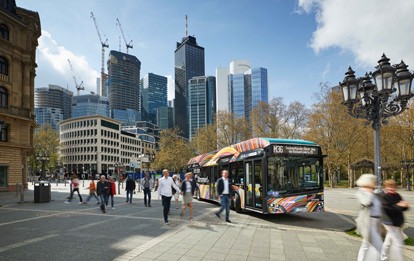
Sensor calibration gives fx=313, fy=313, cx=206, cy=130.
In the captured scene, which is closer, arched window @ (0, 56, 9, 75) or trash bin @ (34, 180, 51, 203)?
trash bin @ (34, 180, 51, 203)

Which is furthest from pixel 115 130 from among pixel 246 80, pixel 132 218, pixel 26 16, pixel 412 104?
pixel 132 218

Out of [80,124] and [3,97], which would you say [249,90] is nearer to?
[80,124]

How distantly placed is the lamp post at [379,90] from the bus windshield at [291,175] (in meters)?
2.56

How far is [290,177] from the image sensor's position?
11.3m

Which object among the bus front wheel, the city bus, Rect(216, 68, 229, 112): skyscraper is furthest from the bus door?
Rect(216, 68, 229, 112): skyscraper

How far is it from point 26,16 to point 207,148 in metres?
34.8

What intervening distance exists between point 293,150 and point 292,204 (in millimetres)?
1944

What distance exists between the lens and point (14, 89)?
32750 millimetres

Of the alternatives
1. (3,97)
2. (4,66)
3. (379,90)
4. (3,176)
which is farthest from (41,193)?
(4,66)

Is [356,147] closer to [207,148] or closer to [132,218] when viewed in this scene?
[207,148]

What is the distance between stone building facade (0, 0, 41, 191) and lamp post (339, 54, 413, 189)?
102ft

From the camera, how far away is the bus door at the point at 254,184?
11.6 m

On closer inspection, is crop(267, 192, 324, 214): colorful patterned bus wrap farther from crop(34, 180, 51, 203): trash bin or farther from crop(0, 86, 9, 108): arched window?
crop(0, 86, 9, 108): arched window

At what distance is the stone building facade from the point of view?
31.1 metres
